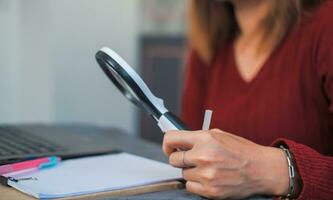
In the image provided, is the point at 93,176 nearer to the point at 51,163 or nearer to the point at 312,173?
the point at 51,163

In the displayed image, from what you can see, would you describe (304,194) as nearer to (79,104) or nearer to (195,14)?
(195,14)

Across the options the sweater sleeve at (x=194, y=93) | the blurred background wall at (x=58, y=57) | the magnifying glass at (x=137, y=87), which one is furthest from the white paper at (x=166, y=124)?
the blurred background wall at (x=58, y=57)

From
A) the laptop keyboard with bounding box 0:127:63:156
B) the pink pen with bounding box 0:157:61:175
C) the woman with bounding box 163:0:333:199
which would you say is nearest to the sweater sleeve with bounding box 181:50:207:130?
the woman with bounding box 163:0:333:199

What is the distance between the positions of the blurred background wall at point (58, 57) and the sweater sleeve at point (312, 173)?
5.18 ft

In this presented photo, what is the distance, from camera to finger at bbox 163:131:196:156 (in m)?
0.56

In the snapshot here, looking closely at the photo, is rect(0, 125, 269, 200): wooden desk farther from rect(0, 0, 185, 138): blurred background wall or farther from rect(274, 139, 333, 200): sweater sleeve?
rect(0, 0, 185, 138): blurred background wall

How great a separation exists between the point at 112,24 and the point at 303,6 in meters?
1.51

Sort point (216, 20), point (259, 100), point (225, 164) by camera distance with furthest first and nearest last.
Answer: point (216, 20)
point (259, 100)
point (225, 164)

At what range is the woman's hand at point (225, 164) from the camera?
0.54 metres

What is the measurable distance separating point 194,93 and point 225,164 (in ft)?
1.85

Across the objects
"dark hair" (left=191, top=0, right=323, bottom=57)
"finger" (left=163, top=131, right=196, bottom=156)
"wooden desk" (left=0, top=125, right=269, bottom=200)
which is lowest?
"wooden desk" (left=0, top=125, right=269, bottom=200)

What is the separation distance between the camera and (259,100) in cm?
90

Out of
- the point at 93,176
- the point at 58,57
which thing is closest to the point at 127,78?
the point at 93,176

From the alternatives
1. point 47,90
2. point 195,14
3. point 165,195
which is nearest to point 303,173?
point 165,195
